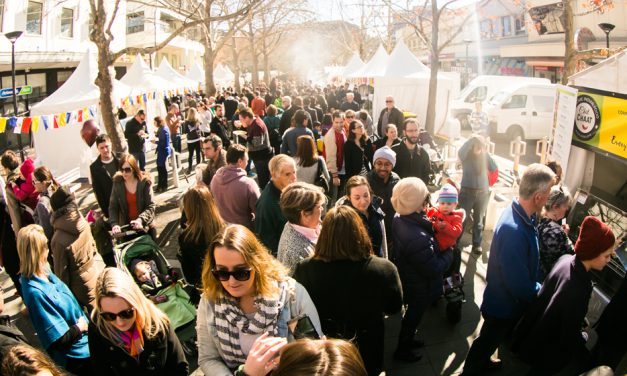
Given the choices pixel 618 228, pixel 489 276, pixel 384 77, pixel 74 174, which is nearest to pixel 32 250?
pixel 489 276

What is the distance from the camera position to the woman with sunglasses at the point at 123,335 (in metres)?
2.44

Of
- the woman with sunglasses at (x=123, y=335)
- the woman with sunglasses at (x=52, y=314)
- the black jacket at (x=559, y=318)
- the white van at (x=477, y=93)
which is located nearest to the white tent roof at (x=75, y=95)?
the woman with sunglasses at (x=52, y=314)

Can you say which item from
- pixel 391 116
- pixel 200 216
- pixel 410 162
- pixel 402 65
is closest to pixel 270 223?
pixel 200 216

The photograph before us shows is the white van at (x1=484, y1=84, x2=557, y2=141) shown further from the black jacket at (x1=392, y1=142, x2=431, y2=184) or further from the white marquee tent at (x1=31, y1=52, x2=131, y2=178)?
the white marquee tent at (x1=31, y1=52, x2=131, y2=178)

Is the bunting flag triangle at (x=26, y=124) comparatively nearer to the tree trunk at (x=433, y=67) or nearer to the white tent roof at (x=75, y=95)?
the white tent roof at (x=75, y=95)

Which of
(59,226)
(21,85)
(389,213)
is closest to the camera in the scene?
(59,226)

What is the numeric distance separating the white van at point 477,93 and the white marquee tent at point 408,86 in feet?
9.10

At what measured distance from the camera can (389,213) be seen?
5152 millimetres

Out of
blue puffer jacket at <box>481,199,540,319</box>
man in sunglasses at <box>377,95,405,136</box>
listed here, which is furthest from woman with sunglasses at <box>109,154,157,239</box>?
man in sunglasses at <box>377,95,405,136</box>

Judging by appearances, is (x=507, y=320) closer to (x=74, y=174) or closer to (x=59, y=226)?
(x=59, y=226)

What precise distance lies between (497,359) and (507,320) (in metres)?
0.71

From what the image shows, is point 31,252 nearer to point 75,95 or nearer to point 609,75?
point 609,75

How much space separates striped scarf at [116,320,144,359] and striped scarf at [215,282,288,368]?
494mm

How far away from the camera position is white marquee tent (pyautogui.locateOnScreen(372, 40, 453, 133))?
596 inches
